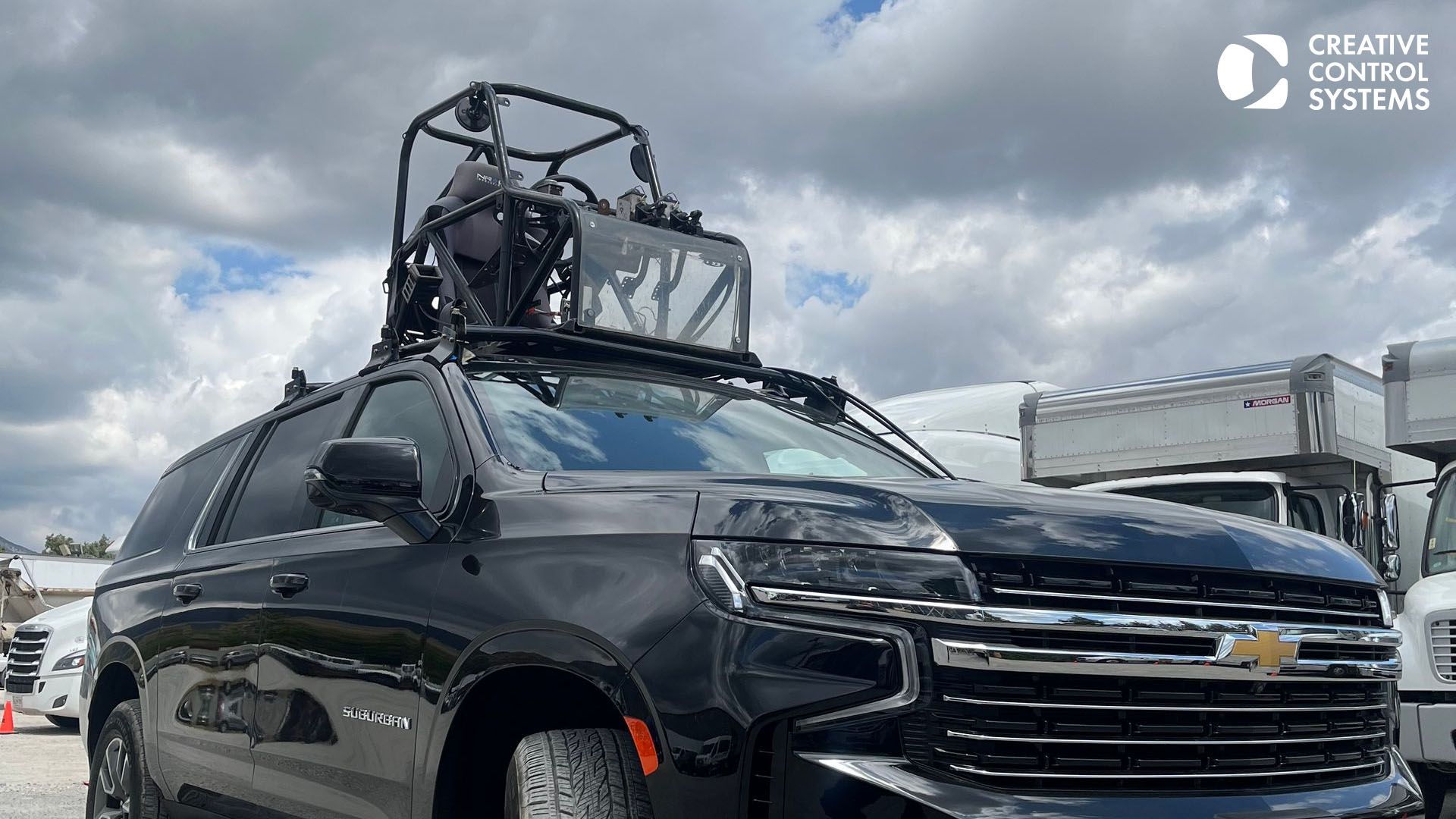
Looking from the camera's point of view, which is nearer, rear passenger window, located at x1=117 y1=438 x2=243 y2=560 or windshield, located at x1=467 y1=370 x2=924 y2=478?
windshield, located at x1=467 y1=370 x2=924 y2=478

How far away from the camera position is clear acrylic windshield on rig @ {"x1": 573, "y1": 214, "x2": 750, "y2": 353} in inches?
217

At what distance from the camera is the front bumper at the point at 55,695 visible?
13.8 metres

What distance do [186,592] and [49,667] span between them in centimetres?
1046

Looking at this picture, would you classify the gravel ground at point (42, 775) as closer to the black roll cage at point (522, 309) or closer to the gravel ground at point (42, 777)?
the gravel ground at point (42, 777)

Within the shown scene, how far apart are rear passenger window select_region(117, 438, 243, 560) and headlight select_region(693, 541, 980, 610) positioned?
10.7 ft

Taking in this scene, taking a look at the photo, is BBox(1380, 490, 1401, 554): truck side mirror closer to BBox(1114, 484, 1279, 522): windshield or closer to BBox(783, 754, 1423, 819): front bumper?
BBox(1114, 484, 1279, 522): windshield

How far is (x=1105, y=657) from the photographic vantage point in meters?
2.62

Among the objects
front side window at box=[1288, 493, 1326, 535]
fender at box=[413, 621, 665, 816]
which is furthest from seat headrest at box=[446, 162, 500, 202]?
front side window at box=[1288, 493, 1326, 535]

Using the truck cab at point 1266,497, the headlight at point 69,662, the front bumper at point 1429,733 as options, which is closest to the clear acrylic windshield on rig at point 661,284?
the front bumper at point 1429,733

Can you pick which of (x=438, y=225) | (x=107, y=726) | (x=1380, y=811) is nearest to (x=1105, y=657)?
(x=1380, y=811)

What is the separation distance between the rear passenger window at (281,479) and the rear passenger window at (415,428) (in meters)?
0.21

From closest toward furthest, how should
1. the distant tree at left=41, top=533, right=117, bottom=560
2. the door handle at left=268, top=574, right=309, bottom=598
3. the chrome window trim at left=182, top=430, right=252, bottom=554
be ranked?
the door handle at left=268, top=574, right=309, bottom=598 → the chrome window trim at left=182, top=430, right=252, bottom=554 → the distant tree at left=41, top=533, right=117, bottom=560

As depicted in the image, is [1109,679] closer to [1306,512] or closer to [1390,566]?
[1390,566]

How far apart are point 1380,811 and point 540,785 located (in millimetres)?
1801
